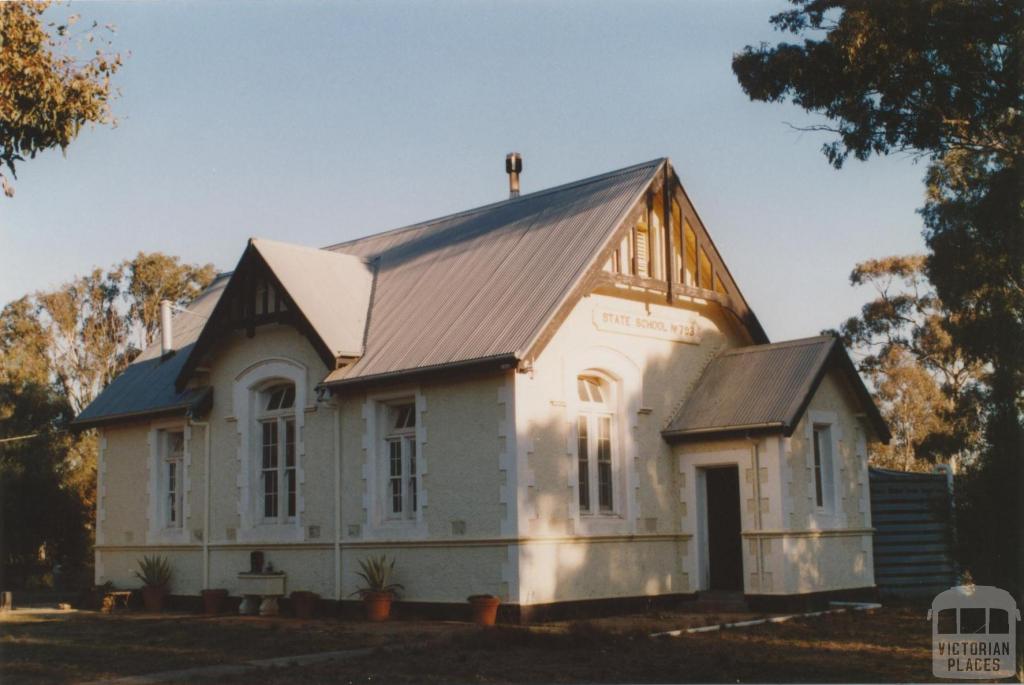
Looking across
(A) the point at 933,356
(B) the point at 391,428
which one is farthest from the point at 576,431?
(A) the point at 933,356

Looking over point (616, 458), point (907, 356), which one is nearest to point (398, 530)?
point (616, 458)

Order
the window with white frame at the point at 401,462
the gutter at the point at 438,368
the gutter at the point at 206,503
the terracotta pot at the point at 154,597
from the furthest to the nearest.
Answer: the terracotta pot at the point at 154,597 → the gutter at the point at 206,503 → the window with white frame at the point at 401,462 → the gutter at the point at 438,368

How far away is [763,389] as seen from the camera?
19.6 m

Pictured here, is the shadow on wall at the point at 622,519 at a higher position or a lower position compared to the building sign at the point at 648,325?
lower

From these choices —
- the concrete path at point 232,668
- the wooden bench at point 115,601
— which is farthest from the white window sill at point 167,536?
the concrete path at point 232,668

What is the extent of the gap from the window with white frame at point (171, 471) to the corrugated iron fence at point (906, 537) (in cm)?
1375

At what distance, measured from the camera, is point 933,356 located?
4031 centimetres

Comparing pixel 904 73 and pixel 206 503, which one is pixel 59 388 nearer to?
pixel 206 503

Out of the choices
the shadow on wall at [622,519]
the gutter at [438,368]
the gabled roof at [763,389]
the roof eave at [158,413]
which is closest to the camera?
the gutter at [438,368]

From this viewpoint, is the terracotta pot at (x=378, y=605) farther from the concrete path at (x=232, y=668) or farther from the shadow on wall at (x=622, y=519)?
the concrete path at (x=232, y=668)

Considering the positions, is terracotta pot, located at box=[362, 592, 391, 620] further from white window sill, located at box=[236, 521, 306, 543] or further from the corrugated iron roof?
the corrugated iron roof

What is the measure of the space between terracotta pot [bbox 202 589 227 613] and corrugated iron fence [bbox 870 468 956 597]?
12.2 meters

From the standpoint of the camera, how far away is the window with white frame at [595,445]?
743 inches

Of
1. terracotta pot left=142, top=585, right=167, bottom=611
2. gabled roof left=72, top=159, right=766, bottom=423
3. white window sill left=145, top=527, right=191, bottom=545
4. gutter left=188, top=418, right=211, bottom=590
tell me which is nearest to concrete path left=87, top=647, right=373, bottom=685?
gabled roof left=72, top=159, right=766, bottom=423
